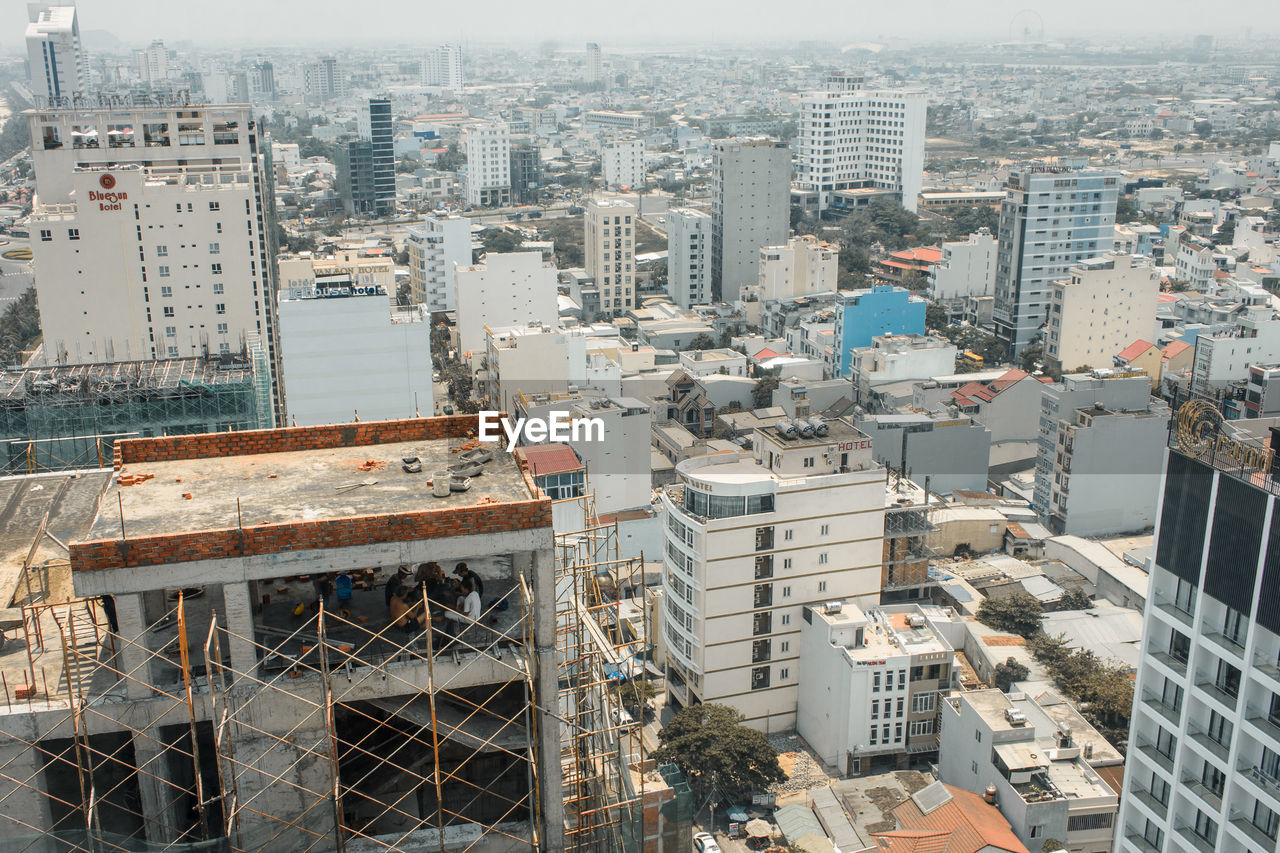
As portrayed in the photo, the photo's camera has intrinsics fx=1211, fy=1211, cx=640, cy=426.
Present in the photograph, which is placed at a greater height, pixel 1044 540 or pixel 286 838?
pixel 286 838

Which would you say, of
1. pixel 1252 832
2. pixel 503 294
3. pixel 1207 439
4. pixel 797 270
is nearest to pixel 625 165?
pixel 797 270

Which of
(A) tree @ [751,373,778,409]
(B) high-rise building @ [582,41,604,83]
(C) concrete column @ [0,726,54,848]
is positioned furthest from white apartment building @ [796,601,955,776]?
(B) high-rise building @ [582,41,604,83]

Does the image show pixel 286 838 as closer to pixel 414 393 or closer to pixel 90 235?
pixel 414 393

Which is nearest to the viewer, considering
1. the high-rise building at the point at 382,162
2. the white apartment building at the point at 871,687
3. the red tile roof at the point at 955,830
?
the red tile roof at the point at 955,830

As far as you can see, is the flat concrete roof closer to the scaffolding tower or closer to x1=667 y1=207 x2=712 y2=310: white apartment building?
the scaffolding tower

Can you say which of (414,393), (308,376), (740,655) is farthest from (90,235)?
(740,655)

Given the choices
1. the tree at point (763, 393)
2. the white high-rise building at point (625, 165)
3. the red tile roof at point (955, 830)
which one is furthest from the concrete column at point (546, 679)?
the white high-rise building at point (625, 165)

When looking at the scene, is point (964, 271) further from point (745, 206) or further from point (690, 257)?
point (690, 257)

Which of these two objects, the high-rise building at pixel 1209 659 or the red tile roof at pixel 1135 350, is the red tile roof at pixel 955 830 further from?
the red tile roof at pixel 1135 350
